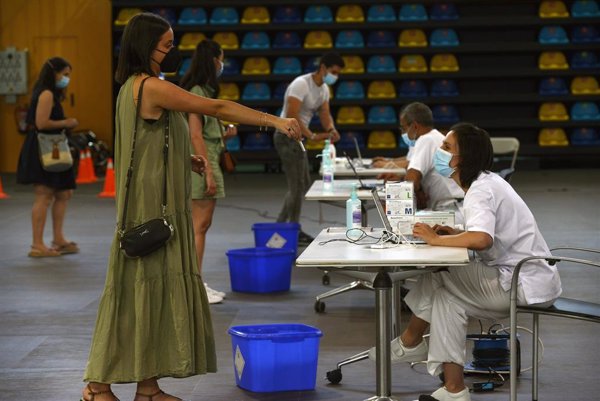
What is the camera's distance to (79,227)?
11367 millimetres

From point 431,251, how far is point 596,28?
47.3ft

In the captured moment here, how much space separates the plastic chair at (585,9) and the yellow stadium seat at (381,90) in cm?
319

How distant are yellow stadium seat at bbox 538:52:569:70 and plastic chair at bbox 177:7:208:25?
547 centimetres

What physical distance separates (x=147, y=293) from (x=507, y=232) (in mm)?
1516

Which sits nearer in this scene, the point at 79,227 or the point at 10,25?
the point at 79,227

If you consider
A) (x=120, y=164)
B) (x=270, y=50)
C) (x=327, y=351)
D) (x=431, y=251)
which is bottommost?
(x=327, y=351)

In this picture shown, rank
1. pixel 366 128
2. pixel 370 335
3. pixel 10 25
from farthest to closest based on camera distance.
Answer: pixel 10 25
pixel 366 128
pixel 370 335

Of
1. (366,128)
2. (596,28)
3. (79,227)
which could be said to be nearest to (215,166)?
(79,227)

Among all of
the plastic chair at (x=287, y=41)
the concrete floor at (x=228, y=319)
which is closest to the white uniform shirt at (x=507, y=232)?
the concrete floor at (x=228, y=319)

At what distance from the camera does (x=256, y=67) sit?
17.6 metres

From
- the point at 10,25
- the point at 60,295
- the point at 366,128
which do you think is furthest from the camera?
the point at 10,25

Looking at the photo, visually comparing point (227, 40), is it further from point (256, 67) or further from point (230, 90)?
point (230, 90)

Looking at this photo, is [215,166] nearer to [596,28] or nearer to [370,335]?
[370,335]

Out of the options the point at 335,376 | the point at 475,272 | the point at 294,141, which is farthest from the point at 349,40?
the point at 475,272
